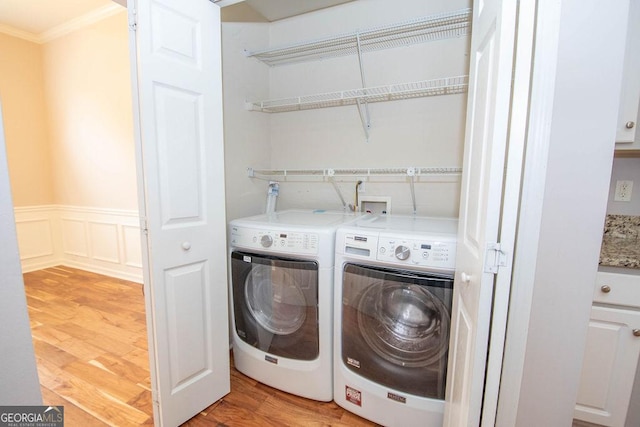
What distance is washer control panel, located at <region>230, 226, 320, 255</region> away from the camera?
4.60ft

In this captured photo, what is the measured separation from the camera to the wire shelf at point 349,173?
1733 millimetres

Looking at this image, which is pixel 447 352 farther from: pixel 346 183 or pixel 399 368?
pixel 346 183

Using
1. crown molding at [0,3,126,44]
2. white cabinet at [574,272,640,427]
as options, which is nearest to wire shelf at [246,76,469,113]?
white cabinet at [574,272,640,427]

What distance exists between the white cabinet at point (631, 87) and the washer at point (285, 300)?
130cm

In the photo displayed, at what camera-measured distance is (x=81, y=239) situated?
354 cm

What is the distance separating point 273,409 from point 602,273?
1.66 meters

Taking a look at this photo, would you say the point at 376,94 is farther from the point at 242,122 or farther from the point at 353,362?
the point at 353,362

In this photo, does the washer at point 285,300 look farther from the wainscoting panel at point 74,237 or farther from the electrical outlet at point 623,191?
the wainscoting panel at point 74,237

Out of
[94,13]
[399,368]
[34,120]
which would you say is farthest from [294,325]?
[34,120]

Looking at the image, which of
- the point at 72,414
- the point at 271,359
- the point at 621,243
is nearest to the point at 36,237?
the point at 72,414

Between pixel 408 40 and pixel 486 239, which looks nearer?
pixel 486 239

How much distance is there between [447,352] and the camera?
1.21 metres

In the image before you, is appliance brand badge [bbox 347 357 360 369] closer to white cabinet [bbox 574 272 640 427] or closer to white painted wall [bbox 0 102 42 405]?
white cabinet [bbox 574 272 640 427]

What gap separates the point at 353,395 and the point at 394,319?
1.58 feet
